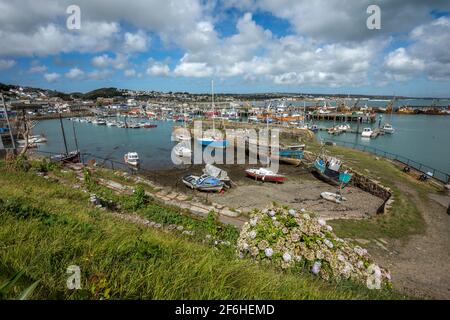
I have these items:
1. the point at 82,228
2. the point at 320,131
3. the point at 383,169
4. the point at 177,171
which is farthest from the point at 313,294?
the point at 320,131

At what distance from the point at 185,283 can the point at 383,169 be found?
28.8m

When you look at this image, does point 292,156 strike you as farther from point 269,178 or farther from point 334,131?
point 334,131

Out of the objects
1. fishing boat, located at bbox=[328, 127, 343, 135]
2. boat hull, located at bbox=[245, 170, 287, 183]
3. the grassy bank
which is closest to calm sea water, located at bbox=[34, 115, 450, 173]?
fishing boat, located at bbox=[328, 127, 343, 135]

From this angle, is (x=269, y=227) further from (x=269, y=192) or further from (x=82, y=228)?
(x=269, y=192)

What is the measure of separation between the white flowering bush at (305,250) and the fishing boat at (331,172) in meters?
19.0

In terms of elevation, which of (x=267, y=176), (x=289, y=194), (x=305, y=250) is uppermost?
(x=305, y=250)

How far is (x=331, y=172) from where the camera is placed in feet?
74.9

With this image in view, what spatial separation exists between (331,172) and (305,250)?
70.3ft

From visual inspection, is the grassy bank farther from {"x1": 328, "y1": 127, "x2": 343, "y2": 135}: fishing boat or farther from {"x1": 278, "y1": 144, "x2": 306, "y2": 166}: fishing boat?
{"x1": 328, "y1": 127, "x2": 343, "y2": 135}: fishing boat

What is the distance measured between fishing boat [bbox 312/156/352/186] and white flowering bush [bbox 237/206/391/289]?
18953mm

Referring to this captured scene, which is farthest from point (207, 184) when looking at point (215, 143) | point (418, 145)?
point (418, 145)

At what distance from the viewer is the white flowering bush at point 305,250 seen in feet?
12.0

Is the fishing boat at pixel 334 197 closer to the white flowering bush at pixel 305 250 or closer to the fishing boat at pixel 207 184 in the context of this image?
the fishing boat at pixel 207 184

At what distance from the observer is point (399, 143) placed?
1875 inches
